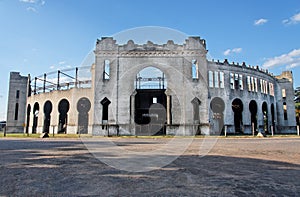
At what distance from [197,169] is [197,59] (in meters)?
26.1

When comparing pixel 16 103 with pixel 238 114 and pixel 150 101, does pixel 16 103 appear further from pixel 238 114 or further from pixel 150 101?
pixel 238 114

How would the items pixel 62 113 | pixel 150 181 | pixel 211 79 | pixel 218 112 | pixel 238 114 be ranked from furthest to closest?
pixel 62 113
pixel 238 114
pixel 218 112
pixel 211 79
pixel 150 181

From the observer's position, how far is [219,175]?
212 inches

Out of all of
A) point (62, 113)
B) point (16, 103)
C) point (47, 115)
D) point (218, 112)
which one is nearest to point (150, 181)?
point (218, 112)

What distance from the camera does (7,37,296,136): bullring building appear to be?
2908 centimetres

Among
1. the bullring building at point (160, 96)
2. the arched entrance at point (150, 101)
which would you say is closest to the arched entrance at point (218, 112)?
the bullring building at point (160, 96)

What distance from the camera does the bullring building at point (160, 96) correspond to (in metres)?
29.1

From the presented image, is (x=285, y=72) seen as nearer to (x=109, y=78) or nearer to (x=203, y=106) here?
(x=203, y=106)

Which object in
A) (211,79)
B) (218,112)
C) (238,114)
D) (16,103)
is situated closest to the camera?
(211,79)

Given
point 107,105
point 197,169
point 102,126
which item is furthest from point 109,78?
point 197,169

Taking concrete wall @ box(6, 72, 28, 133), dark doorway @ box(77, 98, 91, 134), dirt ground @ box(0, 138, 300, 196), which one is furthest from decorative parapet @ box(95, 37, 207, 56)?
concrete wall @ box(6, 72, 28, 133)

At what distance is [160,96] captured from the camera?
36.8m

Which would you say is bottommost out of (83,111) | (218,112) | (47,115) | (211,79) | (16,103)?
(47,115)

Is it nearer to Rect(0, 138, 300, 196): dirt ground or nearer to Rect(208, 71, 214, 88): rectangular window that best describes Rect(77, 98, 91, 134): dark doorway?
Rect(208, 71, 214, 88): rectangular window
